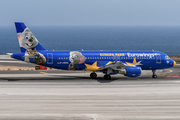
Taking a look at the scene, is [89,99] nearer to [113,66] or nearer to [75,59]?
[113,66]

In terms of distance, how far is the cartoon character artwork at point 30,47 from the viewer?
42.1 metres

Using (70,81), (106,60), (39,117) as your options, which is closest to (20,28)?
(70,81)

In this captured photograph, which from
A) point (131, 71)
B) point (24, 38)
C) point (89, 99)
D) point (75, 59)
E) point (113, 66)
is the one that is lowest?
point (89, 99)

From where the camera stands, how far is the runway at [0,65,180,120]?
23984mm

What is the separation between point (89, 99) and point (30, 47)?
1685 cm

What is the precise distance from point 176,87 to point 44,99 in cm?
1798

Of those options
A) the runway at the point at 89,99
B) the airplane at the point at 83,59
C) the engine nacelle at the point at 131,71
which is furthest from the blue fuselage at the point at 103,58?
the engine nacelle at the point at 131,71

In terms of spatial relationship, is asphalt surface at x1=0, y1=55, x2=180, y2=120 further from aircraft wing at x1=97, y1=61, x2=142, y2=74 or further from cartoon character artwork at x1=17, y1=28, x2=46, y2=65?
cartoon character artwork at x1=17, y1=28, x2=46, y2=65

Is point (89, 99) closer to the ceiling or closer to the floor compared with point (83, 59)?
closer to the floor

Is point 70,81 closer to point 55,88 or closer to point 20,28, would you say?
point 55,88

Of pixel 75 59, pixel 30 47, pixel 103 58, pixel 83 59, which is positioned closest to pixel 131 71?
pixel 103 58

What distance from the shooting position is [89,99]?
29.8 meters

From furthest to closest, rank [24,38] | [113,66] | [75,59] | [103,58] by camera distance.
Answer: [103,58] → [75,59] → [24,38] → [113,66]

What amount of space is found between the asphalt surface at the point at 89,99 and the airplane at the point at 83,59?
1.96 m
